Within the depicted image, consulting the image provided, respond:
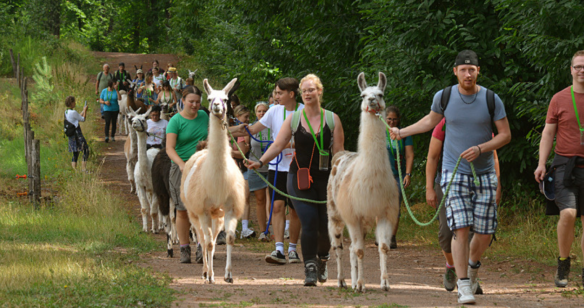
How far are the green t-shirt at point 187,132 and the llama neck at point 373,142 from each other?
254 centimetres

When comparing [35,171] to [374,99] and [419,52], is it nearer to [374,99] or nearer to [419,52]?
[419,52]

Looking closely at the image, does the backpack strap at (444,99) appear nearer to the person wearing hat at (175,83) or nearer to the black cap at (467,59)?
the black cap at (467,59)

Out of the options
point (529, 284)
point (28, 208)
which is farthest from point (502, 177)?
point (28, 208)

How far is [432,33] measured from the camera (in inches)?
357

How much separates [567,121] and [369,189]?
2054 mm

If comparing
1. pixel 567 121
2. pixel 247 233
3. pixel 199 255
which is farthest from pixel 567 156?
pixel 247 233

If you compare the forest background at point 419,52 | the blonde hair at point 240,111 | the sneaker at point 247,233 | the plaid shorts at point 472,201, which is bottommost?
the sneaker at point 247,233

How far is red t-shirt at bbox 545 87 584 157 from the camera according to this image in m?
6.00

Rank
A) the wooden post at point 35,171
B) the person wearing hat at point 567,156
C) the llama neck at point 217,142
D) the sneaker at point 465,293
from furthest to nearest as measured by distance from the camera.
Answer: the wooden post at point 35,171, the llama neck at point 217,142, the person wearing hat at point 567,156, the sneaker at point 465,293

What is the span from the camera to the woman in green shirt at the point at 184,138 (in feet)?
24.3

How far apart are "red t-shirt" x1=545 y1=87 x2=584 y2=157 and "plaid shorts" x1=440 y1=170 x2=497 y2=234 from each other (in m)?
1.27

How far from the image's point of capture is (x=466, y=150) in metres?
5.11

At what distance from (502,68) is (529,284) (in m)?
3.74

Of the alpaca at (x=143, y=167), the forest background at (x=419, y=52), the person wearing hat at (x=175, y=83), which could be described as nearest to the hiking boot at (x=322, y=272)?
the forest background at (x=419, y=52)
